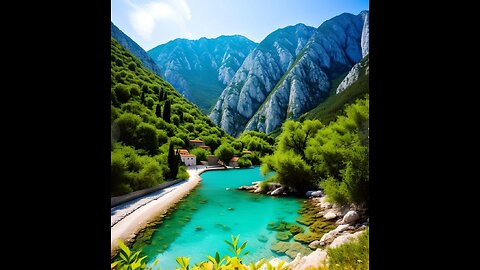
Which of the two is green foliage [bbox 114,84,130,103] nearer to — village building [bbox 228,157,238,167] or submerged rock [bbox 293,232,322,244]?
village building [bbox 228,157,238,167]

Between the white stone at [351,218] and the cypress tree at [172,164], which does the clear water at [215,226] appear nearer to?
the white stone at [351,218]

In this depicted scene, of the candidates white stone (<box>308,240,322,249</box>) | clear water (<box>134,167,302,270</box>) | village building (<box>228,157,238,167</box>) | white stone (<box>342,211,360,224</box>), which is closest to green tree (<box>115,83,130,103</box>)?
village building (<box>228,157,238,167</box>)

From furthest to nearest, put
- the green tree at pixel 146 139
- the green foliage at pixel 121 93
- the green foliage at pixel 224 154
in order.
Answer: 1. the green foliage at pixel 224 154
2. the green foliage at pixel 121 93
3. the green tree at pixel 146 139

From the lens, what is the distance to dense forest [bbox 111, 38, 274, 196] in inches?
822

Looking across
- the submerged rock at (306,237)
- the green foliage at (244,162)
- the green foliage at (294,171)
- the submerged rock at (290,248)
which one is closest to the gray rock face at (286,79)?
the green foliage at (244,162)

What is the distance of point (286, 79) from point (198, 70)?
97.4 meters

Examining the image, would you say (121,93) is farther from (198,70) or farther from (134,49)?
(198,70)

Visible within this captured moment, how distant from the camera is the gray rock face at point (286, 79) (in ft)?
318

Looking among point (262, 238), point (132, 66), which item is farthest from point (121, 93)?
point (262, 238)

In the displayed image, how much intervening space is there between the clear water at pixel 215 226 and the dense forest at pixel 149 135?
15.5 ft
